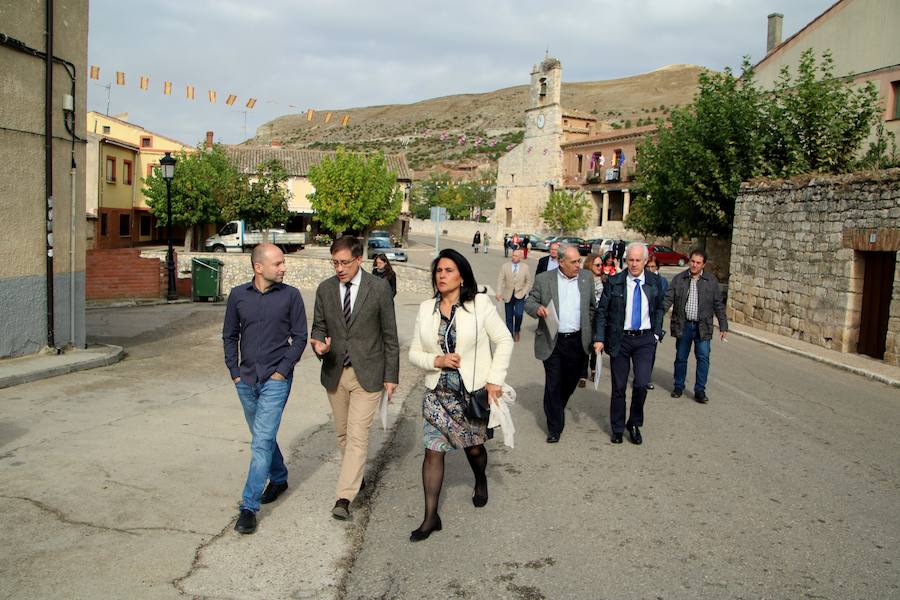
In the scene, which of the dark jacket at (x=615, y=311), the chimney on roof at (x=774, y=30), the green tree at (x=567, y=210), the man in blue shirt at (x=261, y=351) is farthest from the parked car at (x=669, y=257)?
the man in blue shirt at (x=261, y=351)

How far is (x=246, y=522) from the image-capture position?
4.70 m

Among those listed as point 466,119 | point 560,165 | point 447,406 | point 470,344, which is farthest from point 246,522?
point 466,119

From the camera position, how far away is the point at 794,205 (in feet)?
50.9

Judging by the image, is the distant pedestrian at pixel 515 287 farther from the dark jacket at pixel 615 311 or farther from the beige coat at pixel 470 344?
the beige coat at pixel 470 344

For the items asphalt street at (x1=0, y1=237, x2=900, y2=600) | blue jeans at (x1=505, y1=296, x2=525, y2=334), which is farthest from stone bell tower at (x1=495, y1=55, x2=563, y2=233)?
asphalt street at (x1=0, y1=237, x2=900, y2=600)

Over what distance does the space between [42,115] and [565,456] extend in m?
7.74

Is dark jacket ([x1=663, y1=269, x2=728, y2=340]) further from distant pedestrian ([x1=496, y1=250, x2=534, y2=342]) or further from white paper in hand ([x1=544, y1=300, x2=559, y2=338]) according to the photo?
distant pedestrian ([x1=496, y1=250, x2=534, y2=342])

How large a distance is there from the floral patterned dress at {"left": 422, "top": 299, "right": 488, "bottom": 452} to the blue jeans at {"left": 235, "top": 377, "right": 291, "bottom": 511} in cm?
97

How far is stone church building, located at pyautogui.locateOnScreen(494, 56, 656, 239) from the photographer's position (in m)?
55.8

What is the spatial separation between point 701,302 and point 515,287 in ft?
15.3

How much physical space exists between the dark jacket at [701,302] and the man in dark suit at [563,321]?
237 centimetres

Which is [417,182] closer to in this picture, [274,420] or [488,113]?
[488,113]

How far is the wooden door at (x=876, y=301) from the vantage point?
42.6 ft

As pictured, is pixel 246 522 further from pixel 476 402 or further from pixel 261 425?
pixel 476 402
